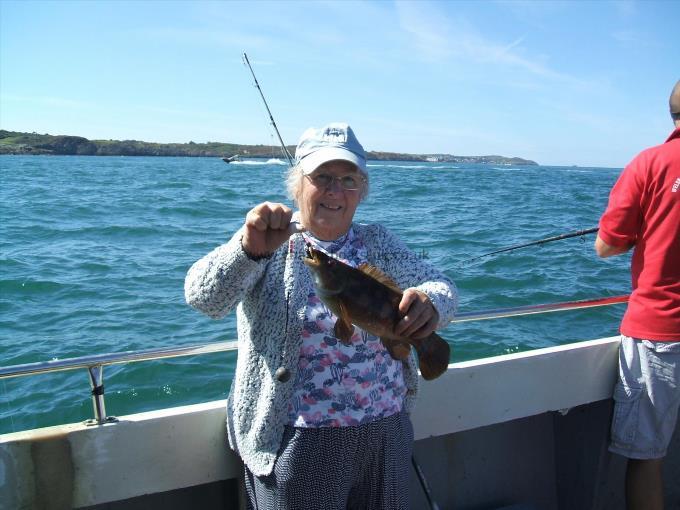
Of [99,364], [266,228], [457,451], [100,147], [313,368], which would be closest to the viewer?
[266,228]

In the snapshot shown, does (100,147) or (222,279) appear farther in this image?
(100,147)

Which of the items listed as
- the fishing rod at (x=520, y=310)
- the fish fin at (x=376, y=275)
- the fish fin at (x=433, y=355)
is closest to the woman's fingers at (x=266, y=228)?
the fish fin at (x=376, y=275)

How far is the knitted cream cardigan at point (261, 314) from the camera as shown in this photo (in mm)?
2105

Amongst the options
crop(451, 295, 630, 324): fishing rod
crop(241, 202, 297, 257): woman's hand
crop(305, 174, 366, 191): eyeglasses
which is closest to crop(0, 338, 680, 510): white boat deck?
crop(451, 295, 630, 324): fishing rod

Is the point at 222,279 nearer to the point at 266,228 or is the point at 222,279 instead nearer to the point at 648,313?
the point at 266,228

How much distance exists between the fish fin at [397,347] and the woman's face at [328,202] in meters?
0.54

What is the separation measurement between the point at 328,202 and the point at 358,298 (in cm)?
49

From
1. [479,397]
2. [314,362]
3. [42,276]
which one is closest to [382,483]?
[314,362]

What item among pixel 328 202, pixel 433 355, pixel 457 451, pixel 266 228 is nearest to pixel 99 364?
pixel 266 228

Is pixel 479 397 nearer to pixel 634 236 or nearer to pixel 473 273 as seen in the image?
pixel 634 236

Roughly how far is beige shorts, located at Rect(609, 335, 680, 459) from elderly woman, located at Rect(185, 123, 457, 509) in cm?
164

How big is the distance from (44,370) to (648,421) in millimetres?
3233

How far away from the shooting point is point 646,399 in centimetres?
334

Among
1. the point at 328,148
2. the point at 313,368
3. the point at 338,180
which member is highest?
the point at 328,148
